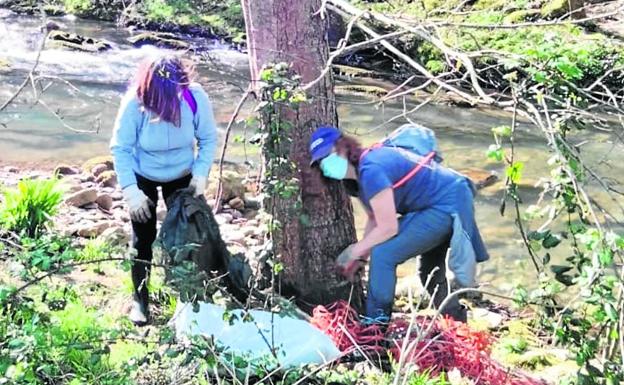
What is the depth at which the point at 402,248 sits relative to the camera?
13.6 ft

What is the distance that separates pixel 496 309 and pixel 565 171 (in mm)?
3518

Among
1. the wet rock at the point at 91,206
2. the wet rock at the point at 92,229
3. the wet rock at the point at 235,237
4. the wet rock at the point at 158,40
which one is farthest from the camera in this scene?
the wet rock at the point at 158,40

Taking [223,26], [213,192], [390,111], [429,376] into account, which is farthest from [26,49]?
[429,376]

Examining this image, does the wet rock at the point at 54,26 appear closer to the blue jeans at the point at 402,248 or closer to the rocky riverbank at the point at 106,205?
the rocky riverbank at the point at 106,205

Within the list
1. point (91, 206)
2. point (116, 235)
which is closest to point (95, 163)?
point (91, 206)

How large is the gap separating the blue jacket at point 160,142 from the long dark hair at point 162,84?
49 mm

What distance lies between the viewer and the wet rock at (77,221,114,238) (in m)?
6.55

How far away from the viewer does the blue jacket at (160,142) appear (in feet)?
13.8

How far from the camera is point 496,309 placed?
5.89 metres

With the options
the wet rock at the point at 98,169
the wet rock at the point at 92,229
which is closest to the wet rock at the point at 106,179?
the wet rock at the point at 98,169

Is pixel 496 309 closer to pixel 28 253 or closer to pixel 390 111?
pixel 28 253

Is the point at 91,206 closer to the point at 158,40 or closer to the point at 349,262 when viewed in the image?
the point at 349,262

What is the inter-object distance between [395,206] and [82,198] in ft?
14.5

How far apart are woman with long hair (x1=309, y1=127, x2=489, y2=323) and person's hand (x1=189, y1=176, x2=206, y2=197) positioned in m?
0.73
